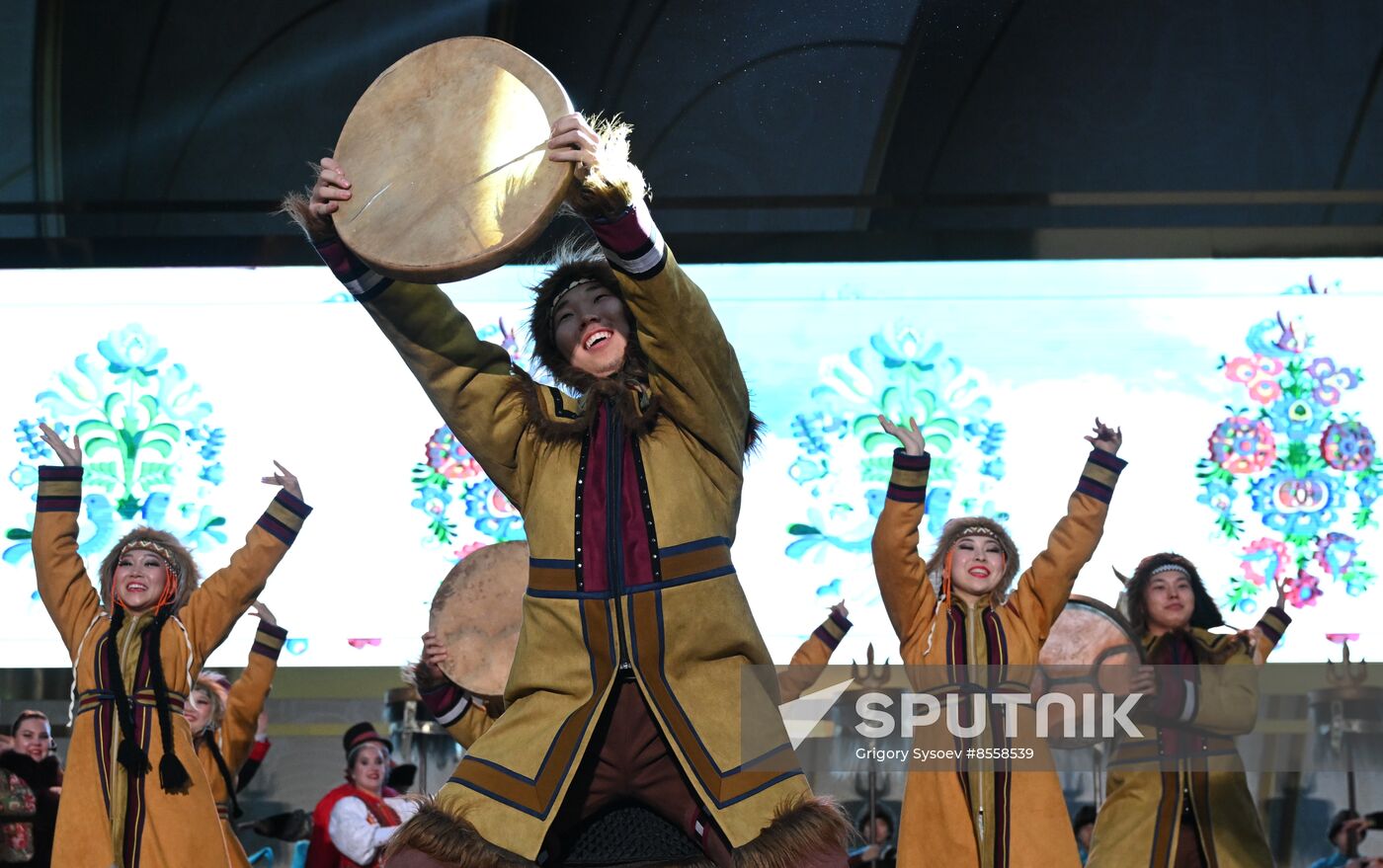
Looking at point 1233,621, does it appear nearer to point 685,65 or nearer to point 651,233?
point 685,65

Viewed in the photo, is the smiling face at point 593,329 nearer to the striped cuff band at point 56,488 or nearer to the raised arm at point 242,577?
the raised arm at point 242,577

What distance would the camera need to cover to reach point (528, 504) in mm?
3021

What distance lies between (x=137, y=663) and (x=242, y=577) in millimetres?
406

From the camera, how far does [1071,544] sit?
505 centimetres

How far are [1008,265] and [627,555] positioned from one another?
179 inches

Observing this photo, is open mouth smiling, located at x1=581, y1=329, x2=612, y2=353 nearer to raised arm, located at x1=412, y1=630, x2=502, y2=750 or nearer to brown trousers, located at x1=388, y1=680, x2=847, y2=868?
brown trousers, located at x1=388, y1=680, x2=847, y2=868

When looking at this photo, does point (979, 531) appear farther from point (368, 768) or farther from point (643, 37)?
point (643, 37)

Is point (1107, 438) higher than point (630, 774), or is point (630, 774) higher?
point (1107, 438)

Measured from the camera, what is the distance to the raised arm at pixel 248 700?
19.5 feet

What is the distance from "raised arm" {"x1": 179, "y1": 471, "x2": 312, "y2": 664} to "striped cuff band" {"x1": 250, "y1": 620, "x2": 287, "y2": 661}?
641 millimetres

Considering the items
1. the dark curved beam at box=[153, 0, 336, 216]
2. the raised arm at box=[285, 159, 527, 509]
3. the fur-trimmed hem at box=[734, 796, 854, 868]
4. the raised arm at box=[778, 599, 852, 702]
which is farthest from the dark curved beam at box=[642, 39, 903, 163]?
the fur-trimmed hem at box=[734, 796, 854, 868]

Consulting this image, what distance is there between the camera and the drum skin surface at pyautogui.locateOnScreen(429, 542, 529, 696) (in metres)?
4.38

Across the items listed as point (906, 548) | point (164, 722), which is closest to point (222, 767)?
point (164, 722)

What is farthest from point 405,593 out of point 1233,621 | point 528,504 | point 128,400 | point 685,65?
point 528,504
